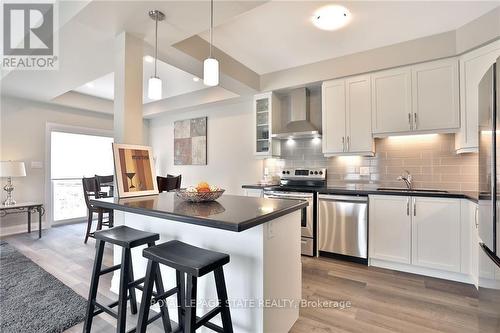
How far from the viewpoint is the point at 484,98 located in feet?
5.10

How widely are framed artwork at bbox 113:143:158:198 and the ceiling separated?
72.1 inches

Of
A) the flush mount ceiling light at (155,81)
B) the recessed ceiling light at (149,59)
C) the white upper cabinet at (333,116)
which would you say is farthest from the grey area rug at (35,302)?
the white upper cabinet at (333,116)

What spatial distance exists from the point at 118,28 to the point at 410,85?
3194mm

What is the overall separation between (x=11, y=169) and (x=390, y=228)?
18.7 feet

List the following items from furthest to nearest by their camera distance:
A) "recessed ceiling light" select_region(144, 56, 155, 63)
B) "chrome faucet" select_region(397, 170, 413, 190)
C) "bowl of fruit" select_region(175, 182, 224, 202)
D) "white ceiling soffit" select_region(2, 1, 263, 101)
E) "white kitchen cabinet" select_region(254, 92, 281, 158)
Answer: "white kitchen cabinet" select_region(254, 92, 281, 158)
"recessed ceiling light" select_region(144, 56, 155, 63)
"chrome faucet" select_region(397, 170, 413, 190)
"white ceiling soffit" select_region(2, 1, 263, 101)
"bowl of fruit" select_region(175, 182, 224, 202)

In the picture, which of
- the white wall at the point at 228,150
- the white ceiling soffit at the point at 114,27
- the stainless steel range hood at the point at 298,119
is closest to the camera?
the white ceiling soffit at the point at 114,27

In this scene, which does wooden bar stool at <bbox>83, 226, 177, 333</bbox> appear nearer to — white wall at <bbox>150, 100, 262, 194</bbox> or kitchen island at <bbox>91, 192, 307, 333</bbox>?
kitchen island at <bbox>91, 192, 307, 333</bbox>

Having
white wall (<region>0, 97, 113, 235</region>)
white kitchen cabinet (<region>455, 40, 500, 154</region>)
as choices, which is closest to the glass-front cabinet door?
white kitchen cabinet (<region>455, 40, 500, 154</region>)

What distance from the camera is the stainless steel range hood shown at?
3.72 metres

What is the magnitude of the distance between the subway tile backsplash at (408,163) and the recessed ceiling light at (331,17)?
1.68m

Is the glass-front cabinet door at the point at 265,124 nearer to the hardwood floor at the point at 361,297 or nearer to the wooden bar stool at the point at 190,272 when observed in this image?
the hardwood floor at the point at 361,297

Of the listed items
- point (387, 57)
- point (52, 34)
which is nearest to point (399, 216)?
point (387, 57)

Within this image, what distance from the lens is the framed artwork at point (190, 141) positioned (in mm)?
5176

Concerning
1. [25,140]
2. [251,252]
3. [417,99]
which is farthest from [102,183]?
Answer: [417,99]
